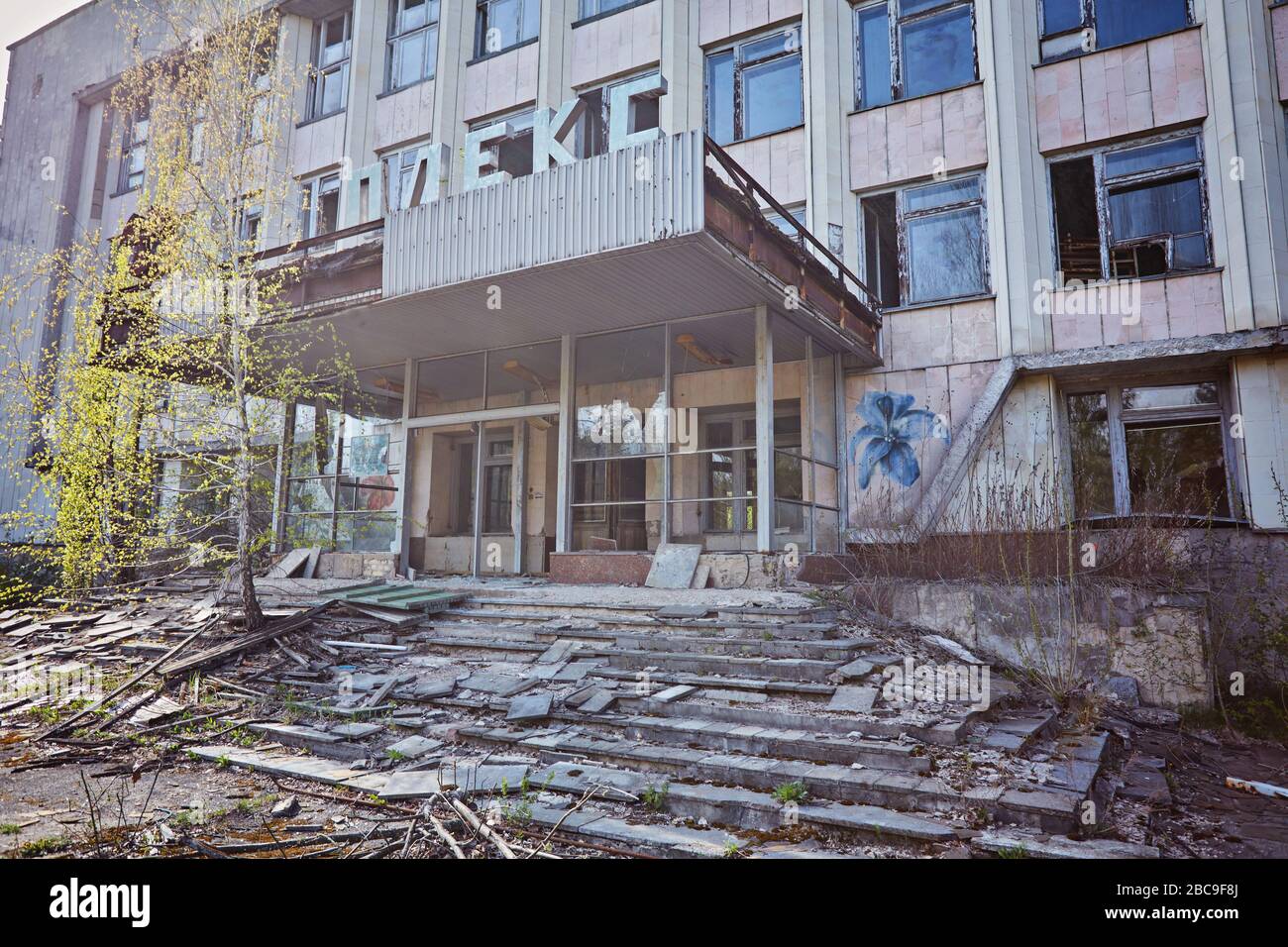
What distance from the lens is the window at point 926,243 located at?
12.2 metres

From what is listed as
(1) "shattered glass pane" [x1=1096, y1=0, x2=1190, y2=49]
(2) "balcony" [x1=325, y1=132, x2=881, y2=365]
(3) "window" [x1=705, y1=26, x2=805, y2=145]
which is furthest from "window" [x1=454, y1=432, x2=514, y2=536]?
(1) "shattered glass pane" [x1=1096, y1=0, x2=1190, y2=49]

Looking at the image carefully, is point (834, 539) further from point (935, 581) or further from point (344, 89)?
point (344, 89)

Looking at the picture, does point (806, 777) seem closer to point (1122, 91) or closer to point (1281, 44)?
point (1122, 91)

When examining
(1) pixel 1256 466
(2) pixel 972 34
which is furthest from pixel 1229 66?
(1) pixel 1256 466

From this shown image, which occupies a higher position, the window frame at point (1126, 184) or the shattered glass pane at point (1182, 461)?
the window frame at point (1126, 184)

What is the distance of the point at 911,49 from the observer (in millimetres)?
13117

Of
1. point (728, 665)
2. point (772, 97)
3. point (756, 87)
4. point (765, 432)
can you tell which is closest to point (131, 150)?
point (756, 87)

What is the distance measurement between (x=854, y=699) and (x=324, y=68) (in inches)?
810

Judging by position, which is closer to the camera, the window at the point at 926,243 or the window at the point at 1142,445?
the window at the point at 1142,445

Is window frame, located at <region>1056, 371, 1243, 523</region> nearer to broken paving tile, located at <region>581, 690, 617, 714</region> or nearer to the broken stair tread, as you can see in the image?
broken paving tile, located at <region>581, 690, 617, 714</region>

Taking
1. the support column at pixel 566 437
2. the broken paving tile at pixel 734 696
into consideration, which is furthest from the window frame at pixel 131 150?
the broken paving tile at pixel 734 696

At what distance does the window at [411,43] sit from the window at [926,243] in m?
11.3

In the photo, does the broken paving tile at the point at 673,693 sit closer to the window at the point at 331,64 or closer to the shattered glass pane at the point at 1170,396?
the shattered glass pane at the point at 1170,396
